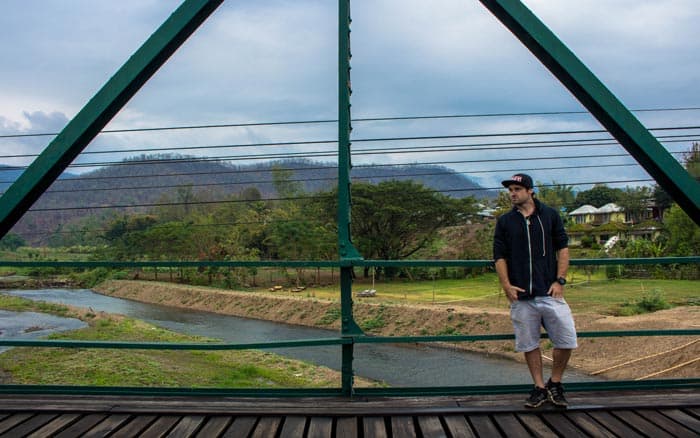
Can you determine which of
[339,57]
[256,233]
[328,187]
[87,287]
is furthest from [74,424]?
[328,187]

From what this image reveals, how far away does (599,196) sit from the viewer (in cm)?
2923

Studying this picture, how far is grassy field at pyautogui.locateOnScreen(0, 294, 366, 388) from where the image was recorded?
9.20 m

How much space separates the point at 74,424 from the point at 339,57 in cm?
213

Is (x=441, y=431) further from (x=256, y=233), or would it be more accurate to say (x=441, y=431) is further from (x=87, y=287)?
(x=256, y=233)

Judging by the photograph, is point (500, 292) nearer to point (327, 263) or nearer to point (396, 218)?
point (396, 218)

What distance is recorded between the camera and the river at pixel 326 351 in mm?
12820

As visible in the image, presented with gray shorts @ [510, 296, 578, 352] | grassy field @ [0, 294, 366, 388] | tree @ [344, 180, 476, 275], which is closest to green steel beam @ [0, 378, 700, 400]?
gray shorts @ [510, 296, 578, 352]

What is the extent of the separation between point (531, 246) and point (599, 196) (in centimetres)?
2997

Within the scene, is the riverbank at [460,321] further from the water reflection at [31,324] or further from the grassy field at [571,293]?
the water reflection at [31,324]

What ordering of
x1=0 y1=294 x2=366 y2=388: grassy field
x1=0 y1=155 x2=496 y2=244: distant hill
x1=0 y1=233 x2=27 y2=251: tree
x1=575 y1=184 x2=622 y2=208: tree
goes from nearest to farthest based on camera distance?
x1=0 y1=233 x2=27 y2=251: tree, x1=0 y1=155 x2=496 y2=244: distant hill, x1=0 y1=294 x2=366 y2=388: grassy field, x1=575 y1=184 x2=622 y2=208: tree

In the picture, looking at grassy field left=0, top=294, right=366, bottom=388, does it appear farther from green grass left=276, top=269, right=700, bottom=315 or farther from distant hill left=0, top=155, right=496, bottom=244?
green grass left=276, top=269, right=700, bottom=315

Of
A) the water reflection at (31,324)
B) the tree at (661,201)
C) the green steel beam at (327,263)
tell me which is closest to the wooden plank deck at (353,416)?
the green steel beam at (327,263)

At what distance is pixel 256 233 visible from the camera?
74.4ft

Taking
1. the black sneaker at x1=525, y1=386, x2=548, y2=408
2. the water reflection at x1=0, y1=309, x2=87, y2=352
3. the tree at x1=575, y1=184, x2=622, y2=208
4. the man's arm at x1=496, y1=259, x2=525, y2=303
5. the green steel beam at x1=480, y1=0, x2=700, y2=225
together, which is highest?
the tree at x1=575, y1=184, x2=622, y2=208
